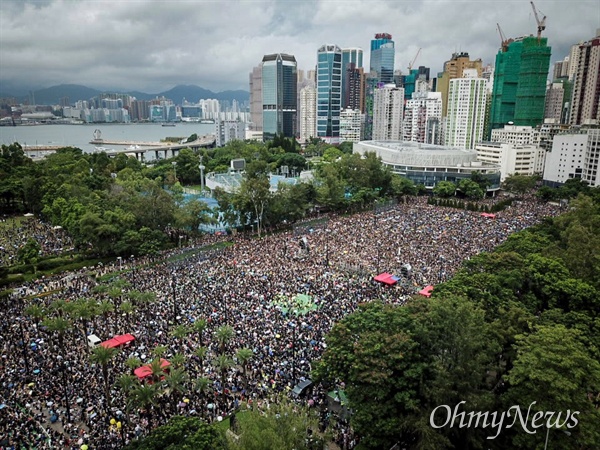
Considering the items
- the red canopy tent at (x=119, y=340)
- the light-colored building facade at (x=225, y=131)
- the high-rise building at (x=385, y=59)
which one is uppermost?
the high-rise building at (x=385, y=59)

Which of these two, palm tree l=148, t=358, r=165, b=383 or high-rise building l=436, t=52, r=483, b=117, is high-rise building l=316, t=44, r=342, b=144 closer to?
high-rise building l=436, t=52, r=483, b=117

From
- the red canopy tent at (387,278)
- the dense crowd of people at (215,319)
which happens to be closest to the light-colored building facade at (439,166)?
the dense crowd of people at (215,319)

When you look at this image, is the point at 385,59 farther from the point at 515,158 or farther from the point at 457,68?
the point at 515,158

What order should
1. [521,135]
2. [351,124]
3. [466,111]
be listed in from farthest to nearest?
1. [351,124]
2. [466,111]
3. [521,135]

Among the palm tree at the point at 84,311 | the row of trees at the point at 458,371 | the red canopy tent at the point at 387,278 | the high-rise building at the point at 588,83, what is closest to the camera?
the row of trees at the point at 458,371

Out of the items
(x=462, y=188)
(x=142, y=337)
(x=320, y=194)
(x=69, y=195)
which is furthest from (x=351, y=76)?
(x=142, y=337)

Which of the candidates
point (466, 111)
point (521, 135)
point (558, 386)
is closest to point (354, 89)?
point (466, 111)

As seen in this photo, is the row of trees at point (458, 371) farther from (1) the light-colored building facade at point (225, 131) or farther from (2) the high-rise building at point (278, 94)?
(1) the light-colored building facade at point (225, 131)
